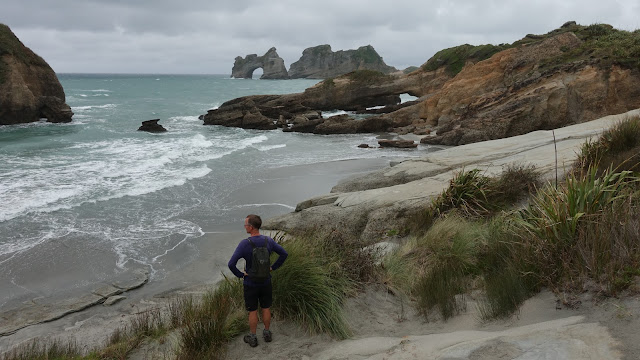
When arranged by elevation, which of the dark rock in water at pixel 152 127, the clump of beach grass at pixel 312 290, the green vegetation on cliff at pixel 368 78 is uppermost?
the green vegetation on cliff at pixel 368 78

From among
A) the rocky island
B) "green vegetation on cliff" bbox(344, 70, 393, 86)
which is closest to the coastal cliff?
"green vegetation on cliff" bbox(344, 70, 393, 86)

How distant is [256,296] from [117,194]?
12730mm

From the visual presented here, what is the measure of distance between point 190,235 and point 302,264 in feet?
24.4

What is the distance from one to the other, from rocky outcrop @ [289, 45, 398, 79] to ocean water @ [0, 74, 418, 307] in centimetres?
14409

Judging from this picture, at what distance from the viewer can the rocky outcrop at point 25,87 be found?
36.4 metres

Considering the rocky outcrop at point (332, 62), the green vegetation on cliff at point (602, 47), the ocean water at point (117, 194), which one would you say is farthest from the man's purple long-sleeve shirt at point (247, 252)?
the rocky outcrop at point (332, 62)

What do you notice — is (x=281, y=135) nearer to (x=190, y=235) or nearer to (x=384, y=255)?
(x=190, y=235)

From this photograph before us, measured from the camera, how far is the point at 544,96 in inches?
890

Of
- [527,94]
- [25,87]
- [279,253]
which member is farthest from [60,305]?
[25,87]

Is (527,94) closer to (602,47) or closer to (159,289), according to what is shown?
(602,47)

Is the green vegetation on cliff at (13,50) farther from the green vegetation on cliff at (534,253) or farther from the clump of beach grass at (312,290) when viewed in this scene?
the green vegetation on cliff at (534,253)

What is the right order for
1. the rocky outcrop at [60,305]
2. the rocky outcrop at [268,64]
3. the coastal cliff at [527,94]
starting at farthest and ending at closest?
the rocky outcrop at [268,64], the coastal cliff at [527,94], the rocky outcrop at [60,305]

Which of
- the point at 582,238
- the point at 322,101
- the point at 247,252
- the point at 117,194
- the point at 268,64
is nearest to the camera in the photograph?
the point at 582,238

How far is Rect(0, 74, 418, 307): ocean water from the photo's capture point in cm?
1071
